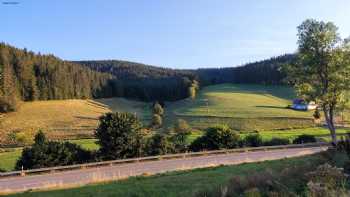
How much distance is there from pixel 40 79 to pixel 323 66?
114475 mm

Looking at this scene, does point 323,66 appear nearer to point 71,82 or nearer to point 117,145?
point 117,145

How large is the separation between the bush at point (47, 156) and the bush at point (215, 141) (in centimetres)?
1339

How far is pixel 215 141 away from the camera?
41375 millimetres

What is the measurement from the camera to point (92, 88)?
522ft

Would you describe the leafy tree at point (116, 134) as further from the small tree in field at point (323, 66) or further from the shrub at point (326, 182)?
the shrub at point (326, 182)

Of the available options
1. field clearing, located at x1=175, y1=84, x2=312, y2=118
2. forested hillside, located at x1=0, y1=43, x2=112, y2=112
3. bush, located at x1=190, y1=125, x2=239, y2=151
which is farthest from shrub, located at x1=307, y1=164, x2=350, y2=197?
forested hillside, located at x1=0, y1=43, x2=112, y2=112

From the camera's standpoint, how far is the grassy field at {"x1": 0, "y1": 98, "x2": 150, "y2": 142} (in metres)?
82.6

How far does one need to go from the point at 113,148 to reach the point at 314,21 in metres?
19.6

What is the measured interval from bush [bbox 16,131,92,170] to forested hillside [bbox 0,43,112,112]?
241ft

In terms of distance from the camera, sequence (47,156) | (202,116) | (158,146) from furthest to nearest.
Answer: (202,116)
(158,146)
(47,156)

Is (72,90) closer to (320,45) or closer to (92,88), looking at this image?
(92,88)

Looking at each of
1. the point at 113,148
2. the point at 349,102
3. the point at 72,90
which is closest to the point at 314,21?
the point at 349,102

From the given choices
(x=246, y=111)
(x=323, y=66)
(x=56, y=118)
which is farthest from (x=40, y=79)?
(x=323, y=66)

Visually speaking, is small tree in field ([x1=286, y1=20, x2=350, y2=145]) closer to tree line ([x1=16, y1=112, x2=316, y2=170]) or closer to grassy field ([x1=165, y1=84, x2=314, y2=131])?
tree line ([x1=16, y1=112, x2=316, y2=170])
